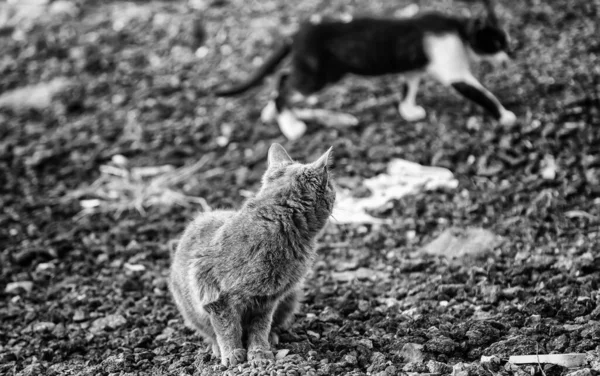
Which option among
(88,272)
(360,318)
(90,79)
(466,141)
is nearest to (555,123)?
(466,141)

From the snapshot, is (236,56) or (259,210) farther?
(236,56)

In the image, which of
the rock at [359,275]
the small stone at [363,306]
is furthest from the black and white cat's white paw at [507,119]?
the small stone at [363,306]

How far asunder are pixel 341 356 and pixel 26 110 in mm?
5035

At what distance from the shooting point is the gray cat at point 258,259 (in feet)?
10.2

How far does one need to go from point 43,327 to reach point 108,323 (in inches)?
13.2

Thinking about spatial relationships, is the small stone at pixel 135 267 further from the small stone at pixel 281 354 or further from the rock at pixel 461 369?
the rock at pixel 461 369

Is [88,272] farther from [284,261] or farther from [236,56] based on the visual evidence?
[236,56]

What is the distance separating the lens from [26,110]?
23.2 ft

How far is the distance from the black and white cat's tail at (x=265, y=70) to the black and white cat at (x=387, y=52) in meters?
0.08

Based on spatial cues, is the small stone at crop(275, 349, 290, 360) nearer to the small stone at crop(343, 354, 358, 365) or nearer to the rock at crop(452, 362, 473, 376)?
the small stone at crop(343, 354, 358, 365)

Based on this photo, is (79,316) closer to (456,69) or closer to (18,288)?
(18,288)

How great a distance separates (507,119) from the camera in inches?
217

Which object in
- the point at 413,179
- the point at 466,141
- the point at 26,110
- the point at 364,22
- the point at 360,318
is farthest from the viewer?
the point at 26,110

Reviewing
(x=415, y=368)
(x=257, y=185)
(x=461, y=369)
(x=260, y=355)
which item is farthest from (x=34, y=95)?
(x=461, y=369)
